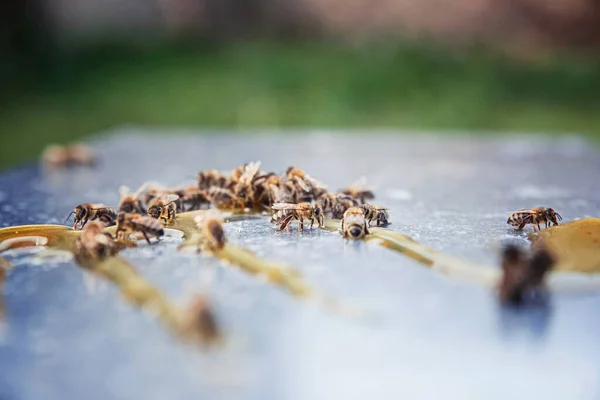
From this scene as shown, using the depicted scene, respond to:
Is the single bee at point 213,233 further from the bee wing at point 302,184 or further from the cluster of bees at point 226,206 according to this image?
the bee wing at point 302,184

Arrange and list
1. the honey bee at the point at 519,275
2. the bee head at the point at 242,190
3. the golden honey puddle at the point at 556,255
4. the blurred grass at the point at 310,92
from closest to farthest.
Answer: the honey bee at the point at 519,275 < the golden honey puddle at the point at 556,255 < the bee head at the point at 242,190 < the blurred grass at the point at 310,92

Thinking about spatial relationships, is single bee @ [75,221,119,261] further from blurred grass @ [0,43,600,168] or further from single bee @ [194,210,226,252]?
blurred grass @ [0,43,600,168]

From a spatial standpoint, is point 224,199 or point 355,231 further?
point 224,199

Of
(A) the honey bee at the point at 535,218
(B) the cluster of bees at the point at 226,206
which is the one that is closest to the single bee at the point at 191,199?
(B) the cluster of bees at the point at 226,206

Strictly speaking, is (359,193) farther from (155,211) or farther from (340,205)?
(155,211)

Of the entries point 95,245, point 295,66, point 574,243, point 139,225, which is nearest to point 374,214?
point 574,243

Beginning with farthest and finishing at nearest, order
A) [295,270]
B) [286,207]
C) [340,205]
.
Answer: [340,205], [286,207], [295,270]

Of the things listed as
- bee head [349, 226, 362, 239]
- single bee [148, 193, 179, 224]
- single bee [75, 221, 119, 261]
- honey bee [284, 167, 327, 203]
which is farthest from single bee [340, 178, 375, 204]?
single bee [75, 221, 119, 261]
